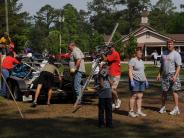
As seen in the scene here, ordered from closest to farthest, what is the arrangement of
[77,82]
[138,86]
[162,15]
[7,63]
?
1. [138,86]
2. [77,82]
3. [7,63]
4. [162,15]

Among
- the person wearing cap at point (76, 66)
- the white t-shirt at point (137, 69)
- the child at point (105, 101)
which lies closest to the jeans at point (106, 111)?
the child at point (105, 101)

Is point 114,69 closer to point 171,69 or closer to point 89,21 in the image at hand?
point 171,69

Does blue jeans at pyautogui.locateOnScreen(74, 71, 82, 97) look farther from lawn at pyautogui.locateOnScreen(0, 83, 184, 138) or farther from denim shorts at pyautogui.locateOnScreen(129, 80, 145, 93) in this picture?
denim shorts at pyautogui.locateOnScreen(129, 80, 145, 93)

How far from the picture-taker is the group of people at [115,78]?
11.3 m

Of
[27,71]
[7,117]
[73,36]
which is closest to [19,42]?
[73,36]

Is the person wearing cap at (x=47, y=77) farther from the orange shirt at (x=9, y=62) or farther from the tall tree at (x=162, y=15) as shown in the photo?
the tall tree at (x=162, y=15)

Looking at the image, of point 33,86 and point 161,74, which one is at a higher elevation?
point 161,74

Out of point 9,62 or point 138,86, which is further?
point 9,62

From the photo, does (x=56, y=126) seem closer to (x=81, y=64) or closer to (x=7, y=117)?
(x=7, y=117)

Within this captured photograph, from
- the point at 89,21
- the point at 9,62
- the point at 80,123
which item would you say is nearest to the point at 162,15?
the point at 89,21

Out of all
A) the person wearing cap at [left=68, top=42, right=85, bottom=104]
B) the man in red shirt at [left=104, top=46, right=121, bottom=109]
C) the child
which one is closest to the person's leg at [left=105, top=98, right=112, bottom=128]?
the child

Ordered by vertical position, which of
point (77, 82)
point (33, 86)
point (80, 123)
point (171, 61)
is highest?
point (171, 61)

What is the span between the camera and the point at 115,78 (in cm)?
1440

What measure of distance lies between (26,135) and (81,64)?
5.02 meters
